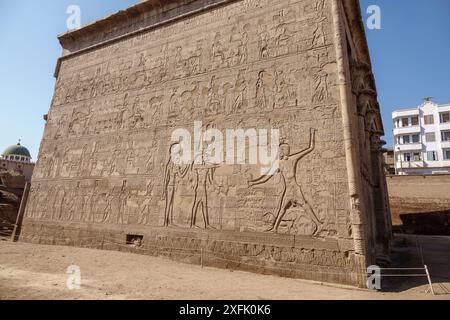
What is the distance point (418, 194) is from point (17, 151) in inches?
1693

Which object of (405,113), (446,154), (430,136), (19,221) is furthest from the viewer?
(405,113)

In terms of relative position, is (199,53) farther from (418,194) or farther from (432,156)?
(432,156)

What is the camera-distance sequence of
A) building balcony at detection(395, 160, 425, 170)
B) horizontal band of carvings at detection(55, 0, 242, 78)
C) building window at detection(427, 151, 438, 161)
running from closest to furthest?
horizontal band of carvings at detection(55, 0, 242, 78) < building window at detection(427, 151, 438, 161) < building balcony at detection(395, 160, 425, 170)

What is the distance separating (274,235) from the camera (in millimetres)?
5633

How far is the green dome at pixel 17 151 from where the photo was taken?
115 feet

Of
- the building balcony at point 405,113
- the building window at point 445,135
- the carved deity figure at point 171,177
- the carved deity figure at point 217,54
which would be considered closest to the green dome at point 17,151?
the carved deity figure at point 171,177

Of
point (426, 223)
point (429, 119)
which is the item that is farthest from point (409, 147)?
point (426, 223)

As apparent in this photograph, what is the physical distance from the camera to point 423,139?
28844 mm

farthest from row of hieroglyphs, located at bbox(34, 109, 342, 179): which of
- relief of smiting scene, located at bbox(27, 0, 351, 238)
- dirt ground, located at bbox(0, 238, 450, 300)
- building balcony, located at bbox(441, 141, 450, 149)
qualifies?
building balcony, located at bbox(441, 141, 450, 149)

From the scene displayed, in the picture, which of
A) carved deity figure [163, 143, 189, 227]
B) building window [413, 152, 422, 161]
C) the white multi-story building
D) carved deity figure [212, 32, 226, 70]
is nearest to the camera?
carved deity figure [163, 143, 189, 227]

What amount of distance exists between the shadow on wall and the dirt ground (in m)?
9.55

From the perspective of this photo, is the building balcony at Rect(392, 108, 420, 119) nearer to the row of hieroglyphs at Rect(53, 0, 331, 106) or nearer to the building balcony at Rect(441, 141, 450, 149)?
the building balcony at Rect(441, 141, 450, 149)

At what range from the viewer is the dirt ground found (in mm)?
3855

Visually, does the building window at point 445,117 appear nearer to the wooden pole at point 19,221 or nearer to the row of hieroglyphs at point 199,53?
the row of hieroglyphs at point 199,53
